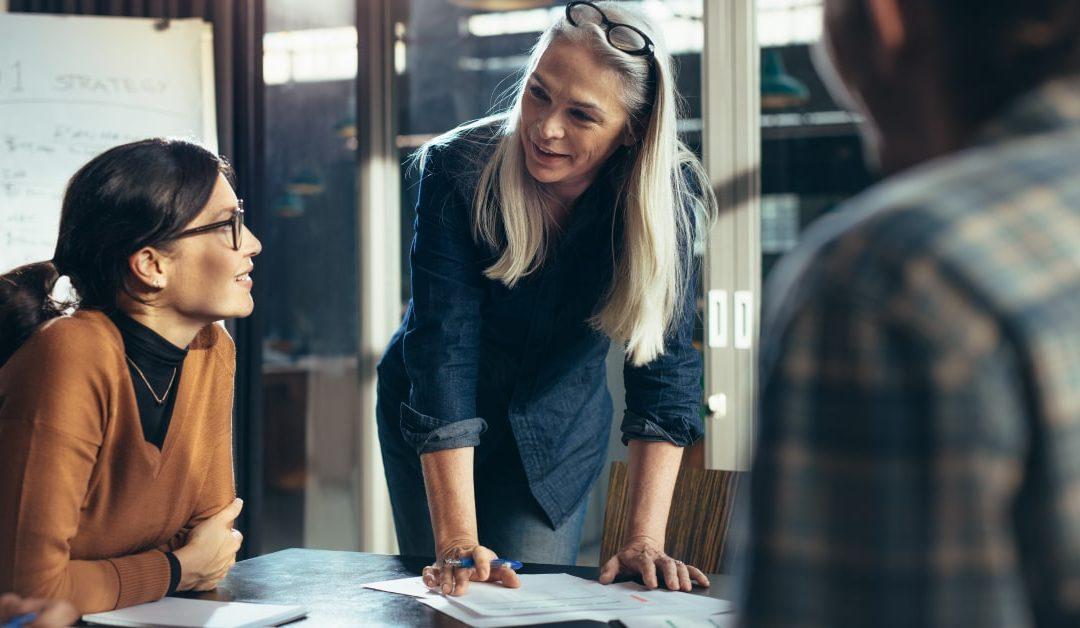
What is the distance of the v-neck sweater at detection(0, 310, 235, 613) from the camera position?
1311 mm

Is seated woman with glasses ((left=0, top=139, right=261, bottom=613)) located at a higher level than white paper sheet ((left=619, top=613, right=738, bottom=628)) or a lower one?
higher

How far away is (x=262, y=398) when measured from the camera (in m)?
3.51

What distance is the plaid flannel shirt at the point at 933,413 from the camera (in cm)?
42

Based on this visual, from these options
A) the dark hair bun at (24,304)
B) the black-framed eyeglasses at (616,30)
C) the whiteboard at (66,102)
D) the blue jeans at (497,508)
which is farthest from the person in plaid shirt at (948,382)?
the whiteboard at (66,102)

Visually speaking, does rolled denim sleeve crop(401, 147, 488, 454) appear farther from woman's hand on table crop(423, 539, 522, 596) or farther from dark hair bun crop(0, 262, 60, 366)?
dark hair bun crop(0, 262, 60, 366)

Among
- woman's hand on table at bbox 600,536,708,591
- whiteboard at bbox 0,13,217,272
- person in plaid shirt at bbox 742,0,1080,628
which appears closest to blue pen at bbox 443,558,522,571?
woman's hand on table at bbox 600,536,708,591

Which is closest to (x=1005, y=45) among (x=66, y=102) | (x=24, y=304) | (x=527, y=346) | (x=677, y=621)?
→ (x=677, y=621)

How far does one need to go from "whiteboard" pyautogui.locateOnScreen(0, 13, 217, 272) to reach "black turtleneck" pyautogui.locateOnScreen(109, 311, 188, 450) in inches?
69.3

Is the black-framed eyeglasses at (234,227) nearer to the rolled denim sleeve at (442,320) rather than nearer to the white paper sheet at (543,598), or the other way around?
the rolled denim sleeve at (442,320)

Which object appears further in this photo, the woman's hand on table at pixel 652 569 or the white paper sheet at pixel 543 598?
the woman's hand on table at pixel 652 569

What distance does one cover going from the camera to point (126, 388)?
58.4 inches

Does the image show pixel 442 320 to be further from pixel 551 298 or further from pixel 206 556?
pixel 206 556

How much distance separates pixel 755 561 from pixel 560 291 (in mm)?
1338

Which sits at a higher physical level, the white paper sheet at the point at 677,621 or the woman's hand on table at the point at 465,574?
the woman's hand on table at the point at 465,574
